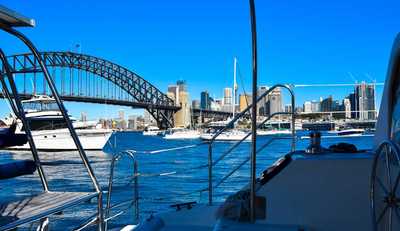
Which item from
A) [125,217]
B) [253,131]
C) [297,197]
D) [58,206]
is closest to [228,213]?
[297,197]

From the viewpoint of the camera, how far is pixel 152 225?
364cm

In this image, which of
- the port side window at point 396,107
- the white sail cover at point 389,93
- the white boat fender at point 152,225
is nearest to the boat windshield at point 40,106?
the white boat fender at point 152,225

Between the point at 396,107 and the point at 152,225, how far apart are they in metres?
1.91

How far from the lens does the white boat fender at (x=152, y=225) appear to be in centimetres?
356

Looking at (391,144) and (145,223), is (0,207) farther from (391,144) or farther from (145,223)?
(391,144)

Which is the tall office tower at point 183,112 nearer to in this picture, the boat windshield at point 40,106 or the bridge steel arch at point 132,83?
the bridge steel arch at point 132,83

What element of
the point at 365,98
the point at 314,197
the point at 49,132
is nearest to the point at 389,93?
the point at 314,197

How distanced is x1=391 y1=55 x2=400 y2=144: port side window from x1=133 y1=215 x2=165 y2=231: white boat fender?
178 centimetres

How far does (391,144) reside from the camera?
224 cm

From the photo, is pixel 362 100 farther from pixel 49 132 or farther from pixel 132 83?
pixel 132 83

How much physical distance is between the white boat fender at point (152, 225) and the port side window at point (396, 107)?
5.84 ft

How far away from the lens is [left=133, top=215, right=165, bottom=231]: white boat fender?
11.7ft

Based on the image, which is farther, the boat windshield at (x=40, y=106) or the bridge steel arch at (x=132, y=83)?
the bridge steel arch at (x=132, y=83)

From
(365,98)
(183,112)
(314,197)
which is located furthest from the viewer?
(183,112)
